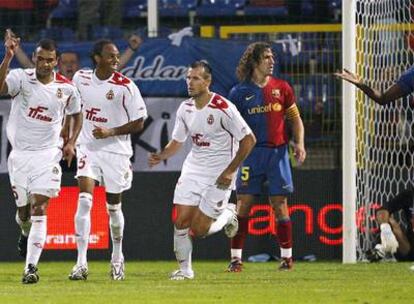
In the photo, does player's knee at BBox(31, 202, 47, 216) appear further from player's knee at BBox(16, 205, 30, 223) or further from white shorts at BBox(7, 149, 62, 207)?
player's knee at BBox(16, 205, 30, 223)

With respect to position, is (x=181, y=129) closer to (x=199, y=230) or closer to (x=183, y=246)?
(x=199, y=230)

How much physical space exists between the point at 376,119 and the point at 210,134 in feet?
13.6

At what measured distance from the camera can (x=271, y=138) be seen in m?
13.7

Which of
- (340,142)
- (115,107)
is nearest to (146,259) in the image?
(340,142)

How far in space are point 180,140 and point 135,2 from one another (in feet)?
29.8

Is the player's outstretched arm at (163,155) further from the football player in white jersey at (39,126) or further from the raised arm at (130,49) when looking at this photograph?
the raised arm at (130,49)

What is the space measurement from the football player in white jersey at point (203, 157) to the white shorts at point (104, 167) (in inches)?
22.9

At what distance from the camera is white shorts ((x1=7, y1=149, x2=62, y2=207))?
38.8 ft

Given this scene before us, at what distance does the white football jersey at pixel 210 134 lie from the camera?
12.0 m

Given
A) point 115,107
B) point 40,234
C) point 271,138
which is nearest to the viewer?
point 40,234

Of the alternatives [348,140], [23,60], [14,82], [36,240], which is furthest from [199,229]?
[23,60]

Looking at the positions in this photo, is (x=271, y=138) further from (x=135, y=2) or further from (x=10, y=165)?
(x=135, y=2)

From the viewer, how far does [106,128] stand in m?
12.4

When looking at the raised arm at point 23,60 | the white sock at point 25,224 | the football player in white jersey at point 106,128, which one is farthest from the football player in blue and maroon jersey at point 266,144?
the raised arm at point 23,60
